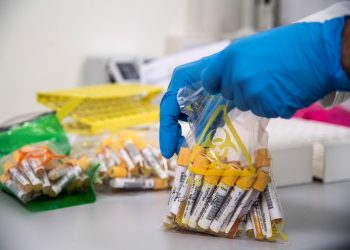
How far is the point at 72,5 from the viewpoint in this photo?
145 centimetres

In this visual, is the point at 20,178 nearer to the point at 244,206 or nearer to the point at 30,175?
the point at 30,175

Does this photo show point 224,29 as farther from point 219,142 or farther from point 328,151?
point 219,142

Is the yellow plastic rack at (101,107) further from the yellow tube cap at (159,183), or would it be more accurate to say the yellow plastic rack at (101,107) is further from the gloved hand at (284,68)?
the gloved hand at (284,68)

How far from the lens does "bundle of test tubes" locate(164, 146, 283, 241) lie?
61 cm

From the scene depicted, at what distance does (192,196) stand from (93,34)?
40.1 inches

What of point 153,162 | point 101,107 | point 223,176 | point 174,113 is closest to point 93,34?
point 101,107

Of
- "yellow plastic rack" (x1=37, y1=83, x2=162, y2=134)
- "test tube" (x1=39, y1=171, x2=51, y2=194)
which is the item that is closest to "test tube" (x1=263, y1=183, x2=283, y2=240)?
"test tube" (x1=39, y1=171, x2=51, y2=194)

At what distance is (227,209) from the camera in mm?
607

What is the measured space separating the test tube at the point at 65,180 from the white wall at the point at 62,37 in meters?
0.68

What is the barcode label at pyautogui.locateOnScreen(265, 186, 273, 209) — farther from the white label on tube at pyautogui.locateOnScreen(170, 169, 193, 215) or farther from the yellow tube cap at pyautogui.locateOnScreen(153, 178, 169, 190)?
the yellow tube cap at pyautogui.locateOnScreen(153, 178, 169, 190)

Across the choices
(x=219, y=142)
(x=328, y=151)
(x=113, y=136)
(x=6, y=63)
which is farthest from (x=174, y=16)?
(x=219, y=142)

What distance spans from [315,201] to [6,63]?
3.26ft

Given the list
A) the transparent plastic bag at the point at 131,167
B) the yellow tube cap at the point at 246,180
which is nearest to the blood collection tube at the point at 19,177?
the transparent plastic bag at the point at 131,167

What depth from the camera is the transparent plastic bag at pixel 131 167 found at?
0.82 metres
